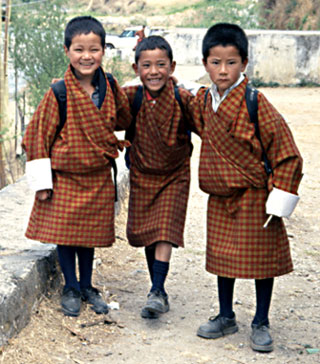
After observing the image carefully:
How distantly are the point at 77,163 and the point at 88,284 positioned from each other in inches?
29.4

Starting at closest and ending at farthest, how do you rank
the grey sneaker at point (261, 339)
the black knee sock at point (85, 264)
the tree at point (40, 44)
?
the grey sneaker at point (261, 339)
the black knee sock at point (85, 264)
the tree at point (40, 44)

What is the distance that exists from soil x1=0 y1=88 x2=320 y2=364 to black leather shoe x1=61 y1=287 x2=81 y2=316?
4 centimetres

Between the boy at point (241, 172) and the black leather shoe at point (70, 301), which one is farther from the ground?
the boy at point (241, 172)

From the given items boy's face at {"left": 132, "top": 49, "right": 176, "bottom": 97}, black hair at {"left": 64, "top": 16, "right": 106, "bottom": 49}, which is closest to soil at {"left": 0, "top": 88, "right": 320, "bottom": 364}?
boy's face at {"left": 132, "top": 49, "right": 176, "bottom": 97}

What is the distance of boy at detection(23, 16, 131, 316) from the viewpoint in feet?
10.9

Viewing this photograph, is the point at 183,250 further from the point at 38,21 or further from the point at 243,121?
the point at 38,21

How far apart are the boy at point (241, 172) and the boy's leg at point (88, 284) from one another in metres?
0.70

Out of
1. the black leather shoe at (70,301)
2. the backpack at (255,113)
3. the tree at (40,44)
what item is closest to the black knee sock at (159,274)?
the black leather shoe at (70,301)

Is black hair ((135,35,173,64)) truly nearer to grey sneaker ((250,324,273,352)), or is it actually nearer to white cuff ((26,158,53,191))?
white cuff ((26,158,53,191))

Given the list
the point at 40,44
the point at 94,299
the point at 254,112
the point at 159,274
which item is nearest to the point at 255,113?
the point at 254,112

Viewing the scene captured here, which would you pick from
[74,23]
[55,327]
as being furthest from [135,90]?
[55,327]

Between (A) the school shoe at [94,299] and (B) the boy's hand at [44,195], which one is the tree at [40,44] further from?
(B) the boy's hand at [44,195]

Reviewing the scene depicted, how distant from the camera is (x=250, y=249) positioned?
3.19 metres

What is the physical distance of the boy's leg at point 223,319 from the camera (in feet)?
11.0
